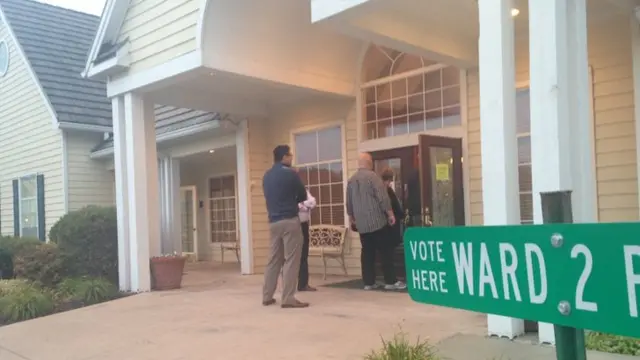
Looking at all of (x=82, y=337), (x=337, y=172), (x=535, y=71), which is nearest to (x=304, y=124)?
(x=337, y=172)

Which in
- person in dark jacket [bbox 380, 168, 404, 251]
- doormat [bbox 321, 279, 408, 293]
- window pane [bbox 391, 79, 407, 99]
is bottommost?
doormat [bbox 321, 279, 408, 293]

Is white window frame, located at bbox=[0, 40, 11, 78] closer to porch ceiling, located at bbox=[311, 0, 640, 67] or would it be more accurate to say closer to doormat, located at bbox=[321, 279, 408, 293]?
doormat, located at bbox=[321, 279, 408, 293]

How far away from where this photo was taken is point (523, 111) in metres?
7.14

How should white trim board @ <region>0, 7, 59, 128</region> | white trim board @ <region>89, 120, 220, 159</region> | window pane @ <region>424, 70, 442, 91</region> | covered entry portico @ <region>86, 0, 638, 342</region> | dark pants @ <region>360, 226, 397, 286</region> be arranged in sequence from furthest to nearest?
white trim board @ <region>0, 7, 59, 128</region> → white trim board @ <region>89, 120, 220, 159</region> → window pane @ <region>424, 70, 442, 91</region> → dark pants @ <region>360, 226, 397, 286</region> → covered entry portico @ <region>86, 0, 638, 342</region>

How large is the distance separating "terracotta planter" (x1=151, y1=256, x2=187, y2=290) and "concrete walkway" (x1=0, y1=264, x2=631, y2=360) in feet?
3.28

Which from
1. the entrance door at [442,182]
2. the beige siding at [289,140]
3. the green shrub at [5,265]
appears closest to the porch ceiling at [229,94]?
the beige siding at [289,140]

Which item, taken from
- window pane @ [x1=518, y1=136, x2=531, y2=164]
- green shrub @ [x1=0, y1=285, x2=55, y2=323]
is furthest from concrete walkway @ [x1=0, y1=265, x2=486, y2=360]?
window pane @ [x1=518, y1=136, x2=531, y2=164]

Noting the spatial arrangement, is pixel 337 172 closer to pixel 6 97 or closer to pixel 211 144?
pixel 211 144

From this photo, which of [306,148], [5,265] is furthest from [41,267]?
[306,148]

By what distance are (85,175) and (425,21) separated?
11.1 meters

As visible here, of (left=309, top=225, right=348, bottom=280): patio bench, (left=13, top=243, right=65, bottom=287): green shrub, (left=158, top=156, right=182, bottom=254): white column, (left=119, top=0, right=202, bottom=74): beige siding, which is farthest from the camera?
(left=158, top=156, right=182, bottom=254): white column

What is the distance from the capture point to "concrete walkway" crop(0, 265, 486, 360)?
4855 millimetres

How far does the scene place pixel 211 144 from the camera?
11898 millimetres

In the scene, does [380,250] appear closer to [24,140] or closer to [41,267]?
[41,267]
